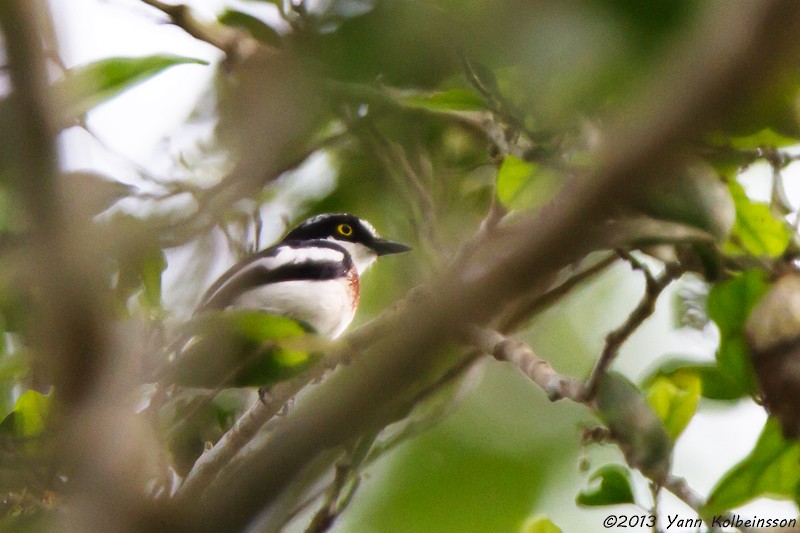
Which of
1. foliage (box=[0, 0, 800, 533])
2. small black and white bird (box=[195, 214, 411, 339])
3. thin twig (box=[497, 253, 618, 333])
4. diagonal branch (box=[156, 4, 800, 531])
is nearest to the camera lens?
diagonal branch (box=[156, 4, 800, 531])

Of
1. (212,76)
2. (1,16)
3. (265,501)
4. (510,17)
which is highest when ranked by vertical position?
(1,16)

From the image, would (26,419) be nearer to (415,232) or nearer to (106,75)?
(106,75)

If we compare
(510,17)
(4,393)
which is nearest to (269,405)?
(4,393)

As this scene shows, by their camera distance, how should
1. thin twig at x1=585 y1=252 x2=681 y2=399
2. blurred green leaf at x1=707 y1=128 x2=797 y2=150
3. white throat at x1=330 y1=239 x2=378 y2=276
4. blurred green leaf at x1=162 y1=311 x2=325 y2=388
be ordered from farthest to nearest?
white throat at x1=330 y1=239 x2=378 y2=276 → blurred green leaf at x1=707 y1=128 x2=797 y2=150 → blurred green leaf at x1=162 y1=311 x2=325 y2=388 → thin twig at x1=585 y1=252 x2=681 y2=399

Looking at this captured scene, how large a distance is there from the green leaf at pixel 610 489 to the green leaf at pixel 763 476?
0.17 m

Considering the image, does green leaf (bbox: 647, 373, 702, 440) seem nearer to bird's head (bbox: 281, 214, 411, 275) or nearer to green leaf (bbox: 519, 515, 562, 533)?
green leaf (bbox: 519, 515, 562, 533)

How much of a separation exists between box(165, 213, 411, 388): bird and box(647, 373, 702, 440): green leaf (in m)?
0.64

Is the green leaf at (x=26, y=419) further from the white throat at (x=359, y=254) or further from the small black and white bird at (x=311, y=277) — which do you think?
the white throat at (x=359, y=254)

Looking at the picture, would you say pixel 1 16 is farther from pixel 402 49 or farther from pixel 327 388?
pixel 402 49

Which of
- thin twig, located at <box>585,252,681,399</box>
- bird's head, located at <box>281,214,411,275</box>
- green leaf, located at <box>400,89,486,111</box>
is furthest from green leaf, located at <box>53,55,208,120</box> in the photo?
bird's head, located at <box>281,214,411,275</box>

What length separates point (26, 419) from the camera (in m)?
2.07

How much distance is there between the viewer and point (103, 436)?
1232mm

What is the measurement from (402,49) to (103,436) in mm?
1205

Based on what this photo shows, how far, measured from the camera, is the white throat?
4.18 metres
